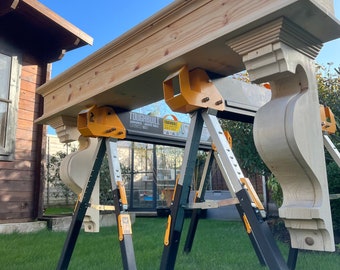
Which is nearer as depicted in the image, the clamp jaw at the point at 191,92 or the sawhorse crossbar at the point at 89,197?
the clamp jaw at the point at 191,92

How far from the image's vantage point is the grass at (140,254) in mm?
2018

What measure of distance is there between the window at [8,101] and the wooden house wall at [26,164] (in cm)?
31

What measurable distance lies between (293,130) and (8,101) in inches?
138

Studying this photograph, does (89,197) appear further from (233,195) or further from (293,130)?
(293,130)

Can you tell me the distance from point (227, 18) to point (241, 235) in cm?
293

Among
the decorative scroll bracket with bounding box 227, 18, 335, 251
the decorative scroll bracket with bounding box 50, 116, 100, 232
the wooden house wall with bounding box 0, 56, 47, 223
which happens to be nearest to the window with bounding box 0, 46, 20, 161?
the wooden house wall with bounding box 0, 56, 47, 223

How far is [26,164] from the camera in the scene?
13.1ft

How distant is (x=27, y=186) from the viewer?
399 cm

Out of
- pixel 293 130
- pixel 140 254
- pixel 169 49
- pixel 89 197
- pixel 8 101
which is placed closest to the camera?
pixel 293 130

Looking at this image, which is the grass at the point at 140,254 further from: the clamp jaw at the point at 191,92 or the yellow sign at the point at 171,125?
the clamp jaw at the point at 191,92

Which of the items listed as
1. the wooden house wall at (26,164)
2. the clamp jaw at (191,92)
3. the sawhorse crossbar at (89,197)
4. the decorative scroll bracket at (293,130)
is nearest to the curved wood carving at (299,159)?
the decorative scroll bracket at (293,130)

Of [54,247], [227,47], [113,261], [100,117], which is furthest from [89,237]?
[227,47]

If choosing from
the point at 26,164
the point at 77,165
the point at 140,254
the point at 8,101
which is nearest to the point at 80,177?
the point at 77,165

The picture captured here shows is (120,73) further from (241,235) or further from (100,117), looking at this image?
(241,235)
